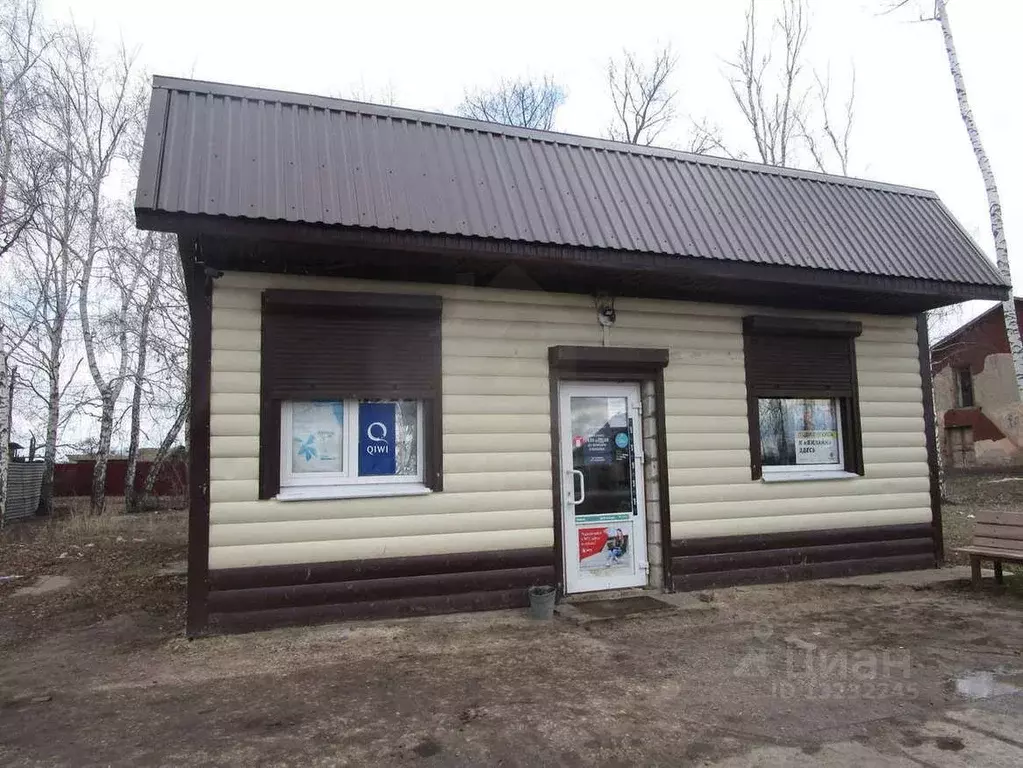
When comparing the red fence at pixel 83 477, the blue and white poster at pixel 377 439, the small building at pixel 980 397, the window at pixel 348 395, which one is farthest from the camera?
the red fence at pixel 83 477

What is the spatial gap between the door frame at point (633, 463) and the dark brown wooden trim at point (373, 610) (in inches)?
28.1

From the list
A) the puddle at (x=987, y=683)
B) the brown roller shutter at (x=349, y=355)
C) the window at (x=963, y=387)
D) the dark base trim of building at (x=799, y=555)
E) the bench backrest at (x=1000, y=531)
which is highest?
the window at (x=963, y=387)

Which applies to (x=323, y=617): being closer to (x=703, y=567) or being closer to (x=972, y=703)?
(x=703, y=567)

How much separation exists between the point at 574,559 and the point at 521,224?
305cm

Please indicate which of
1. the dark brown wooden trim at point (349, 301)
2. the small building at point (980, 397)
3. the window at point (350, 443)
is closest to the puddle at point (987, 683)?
the window at point (350, 443)

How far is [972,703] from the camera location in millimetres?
3607

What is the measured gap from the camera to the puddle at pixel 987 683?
3.76 m

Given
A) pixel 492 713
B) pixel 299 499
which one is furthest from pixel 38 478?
pixel 492 713

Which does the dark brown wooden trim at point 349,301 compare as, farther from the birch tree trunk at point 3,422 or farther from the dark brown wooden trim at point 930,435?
the birch tree trunk at point 3,422

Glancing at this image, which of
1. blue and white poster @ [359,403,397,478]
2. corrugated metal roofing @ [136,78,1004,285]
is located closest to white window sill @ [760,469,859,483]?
corrugated metal roofing @ [136,78,1004,285]

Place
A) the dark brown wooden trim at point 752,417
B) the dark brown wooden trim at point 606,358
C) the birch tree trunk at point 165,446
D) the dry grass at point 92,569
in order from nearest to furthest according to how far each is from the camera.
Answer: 1. the dry grass at point 92,569
2. the dark brown wooden trim at point 606,358
3. the dark brown wooden trim at point 752,417
4. the birch tree trunk at point 165,446

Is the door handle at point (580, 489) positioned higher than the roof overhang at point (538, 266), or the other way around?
the roof overhang at point (538, 266)

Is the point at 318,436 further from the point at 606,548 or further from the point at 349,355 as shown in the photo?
the point at 606,548

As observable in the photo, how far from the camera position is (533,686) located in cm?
392
